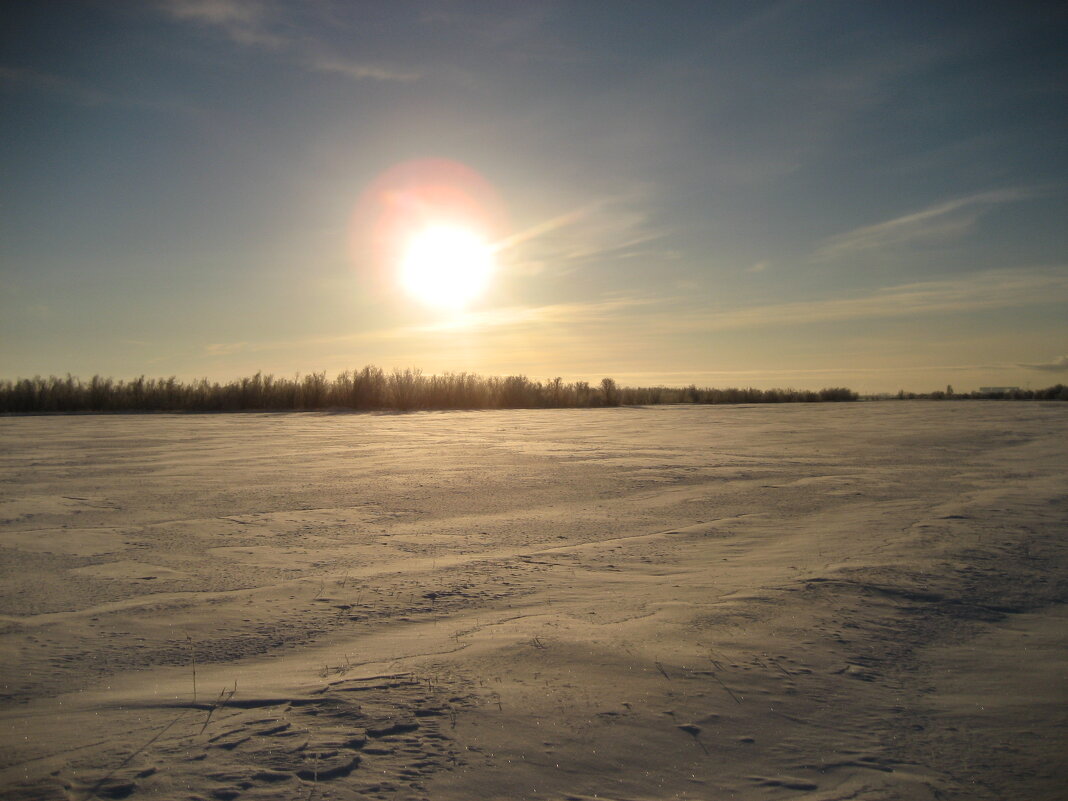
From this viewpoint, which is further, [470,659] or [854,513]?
[854,513]

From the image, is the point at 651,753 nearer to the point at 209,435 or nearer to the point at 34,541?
the point at 34,541

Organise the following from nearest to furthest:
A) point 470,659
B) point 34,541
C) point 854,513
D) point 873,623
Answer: point 470,659 < point 873,623 < point 34,541 < point 854,513

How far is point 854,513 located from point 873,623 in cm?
191

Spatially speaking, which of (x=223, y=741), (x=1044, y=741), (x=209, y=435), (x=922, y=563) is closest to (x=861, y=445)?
(x=922, y=563)

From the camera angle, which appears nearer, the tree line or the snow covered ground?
the snow covered ground

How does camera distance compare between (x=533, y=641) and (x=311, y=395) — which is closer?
(x=533, y=641)

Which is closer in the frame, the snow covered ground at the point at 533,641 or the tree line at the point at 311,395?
the snow covered ground at the point at 533,641

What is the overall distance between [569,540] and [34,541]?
2774 mm

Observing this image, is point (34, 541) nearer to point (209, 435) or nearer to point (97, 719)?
point (97, 719)

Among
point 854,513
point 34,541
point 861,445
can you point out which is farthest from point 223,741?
point 861,445

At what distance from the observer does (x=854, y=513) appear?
3.97 metres

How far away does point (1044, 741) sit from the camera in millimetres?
1542

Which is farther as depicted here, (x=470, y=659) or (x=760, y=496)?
(x=760, y=496)

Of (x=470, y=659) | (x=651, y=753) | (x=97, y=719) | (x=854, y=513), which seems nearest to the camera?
(x=651, y=753)
